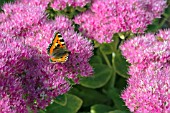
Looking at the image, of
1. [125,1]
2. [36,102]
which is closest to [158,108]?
[36,102]

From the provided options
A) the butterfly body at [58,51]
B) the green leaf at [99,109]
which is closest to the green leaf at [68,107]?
the green leaf at [99,109]

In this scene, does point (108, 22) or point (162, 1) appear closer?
point (108, 22)

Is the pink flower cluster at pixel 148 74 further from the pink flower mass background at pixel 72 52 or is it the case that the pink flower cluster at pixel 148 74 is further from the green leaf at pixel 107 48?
the green leaf at pixel 107 48

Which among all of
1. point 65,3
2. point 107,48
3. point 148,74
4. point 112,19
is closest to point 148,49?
point 148,74

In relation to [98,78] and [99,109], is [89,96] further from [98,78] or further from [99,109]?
[99,109]

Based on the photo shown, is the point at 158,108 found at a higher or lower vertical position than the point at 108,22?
lower

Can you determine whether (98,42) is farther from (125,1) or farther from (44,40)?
(44,40)

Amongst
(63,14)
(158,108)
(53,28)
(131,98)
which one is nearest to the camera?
(158,108)
